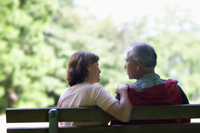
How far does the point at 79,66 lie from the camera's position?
76.0 inches

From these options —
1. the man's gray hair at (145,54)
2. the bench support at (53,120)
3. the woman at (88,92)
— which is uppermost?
the man's gray hair at (145,54)

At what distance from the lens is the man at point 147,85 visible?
6.01ft

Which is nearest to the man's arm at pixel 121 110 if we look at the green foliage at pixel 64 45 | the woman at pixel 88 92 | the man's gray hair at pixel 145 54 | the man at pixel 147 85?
the woman at pixel 88 92

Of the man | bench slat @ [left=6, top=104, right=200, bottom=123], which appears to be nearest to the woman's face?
the man

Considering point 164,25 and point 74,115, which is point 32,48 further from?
point 74,115

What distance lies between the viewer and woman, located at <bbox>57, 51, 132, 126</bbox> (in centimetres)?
163

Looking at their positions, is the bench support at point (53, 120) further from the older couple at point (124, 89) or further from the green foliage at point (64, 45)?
the green foliage at point (64, 45)

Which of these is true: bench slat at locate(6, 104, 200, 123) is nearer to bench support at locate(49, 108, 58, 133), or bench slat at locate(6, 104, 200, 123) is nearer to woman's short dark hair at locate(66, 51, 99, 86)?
bench support at locate(49, 108, 58, 133)

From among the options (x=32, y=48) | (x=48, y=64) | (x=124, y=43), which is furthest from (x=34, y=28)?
(x=124, y=43)

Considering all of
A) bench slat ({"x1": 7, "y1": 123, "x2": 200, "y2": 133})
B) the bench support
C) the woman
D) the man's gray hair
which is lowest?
bench slat ({"x1": 7, "y1": 123, "x2": 200, "y2": 133})

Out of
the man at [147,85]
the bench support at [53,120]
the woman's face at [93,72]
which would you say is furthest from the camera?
the woman's face at [93,72]

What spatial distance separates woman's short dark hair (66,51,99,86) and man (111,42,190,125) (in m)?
0.29

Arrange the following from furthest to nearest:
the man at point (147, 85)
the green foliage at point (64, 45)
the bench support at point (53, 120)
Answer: the green foliage at point (64, 45)
the man at point (147, 85)
the bench support at point (53, 120)

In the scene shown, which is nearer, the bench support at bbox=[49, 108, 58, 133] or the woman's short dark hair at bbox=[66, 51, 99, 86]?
the bench support at bbox=[49, 108, 58, 133]
